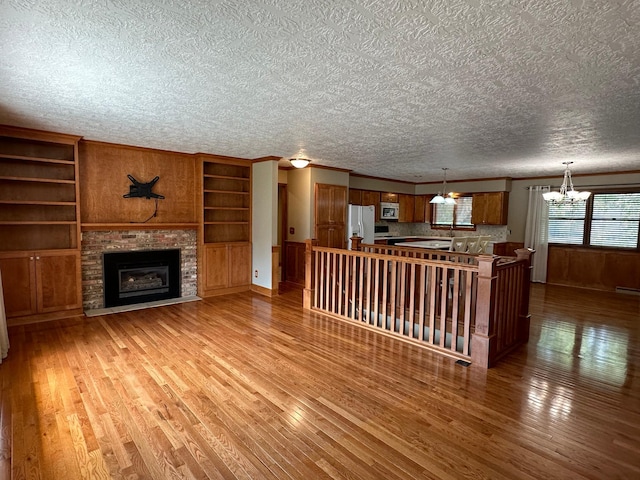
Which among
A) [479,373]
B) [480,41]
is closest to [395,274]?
[479,373]

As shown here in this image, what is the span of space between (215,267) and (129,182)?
191 centimetres

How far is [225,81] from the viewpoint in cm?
261

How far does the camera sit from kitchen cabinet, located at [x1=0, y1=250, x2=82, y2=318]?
172 inches

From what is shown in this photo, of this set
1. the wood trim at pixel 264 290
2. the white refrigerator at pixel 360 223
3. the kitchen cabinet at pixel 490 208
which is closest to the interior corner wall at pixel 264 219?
the wood trim at pixel 264 290

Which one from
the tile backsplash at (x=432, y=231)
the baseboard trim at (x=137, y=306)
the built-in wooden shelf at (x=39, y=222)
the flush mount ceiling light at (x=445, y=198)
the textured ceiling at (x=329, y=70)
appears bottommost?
the baseboard trim at (x=137, y=306)

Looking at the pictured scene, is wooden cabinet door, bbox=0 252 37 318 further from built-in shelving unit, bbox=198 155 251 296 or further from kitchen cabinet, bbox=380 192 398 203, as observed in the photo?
kitchen cabinet, bbox=380 192 398 203

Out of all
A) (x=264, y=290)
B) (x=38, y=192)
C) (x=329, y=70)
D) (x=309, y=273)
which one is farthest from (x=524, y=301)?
(x=38, y=192)

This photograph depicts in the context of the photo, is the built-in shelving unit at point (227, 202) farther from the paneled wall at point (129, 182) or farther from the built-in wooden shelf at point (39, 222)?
the built-in wooden shelf at point (39, 222)

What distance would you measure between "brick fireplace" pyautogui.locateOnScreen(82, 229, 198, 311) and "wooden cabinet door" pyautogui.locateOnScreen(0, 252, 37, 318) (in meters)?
0.62

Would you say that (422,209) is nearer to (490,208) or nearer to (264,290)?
(490,208)

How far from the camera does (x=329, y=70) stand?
2.37 metres

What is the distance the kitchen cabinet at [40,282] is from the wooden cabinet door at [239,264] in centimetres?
231

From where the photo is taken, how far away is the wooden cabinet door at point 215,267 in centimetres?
609

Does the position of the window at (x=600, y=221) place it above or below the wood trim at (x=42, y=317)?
above
